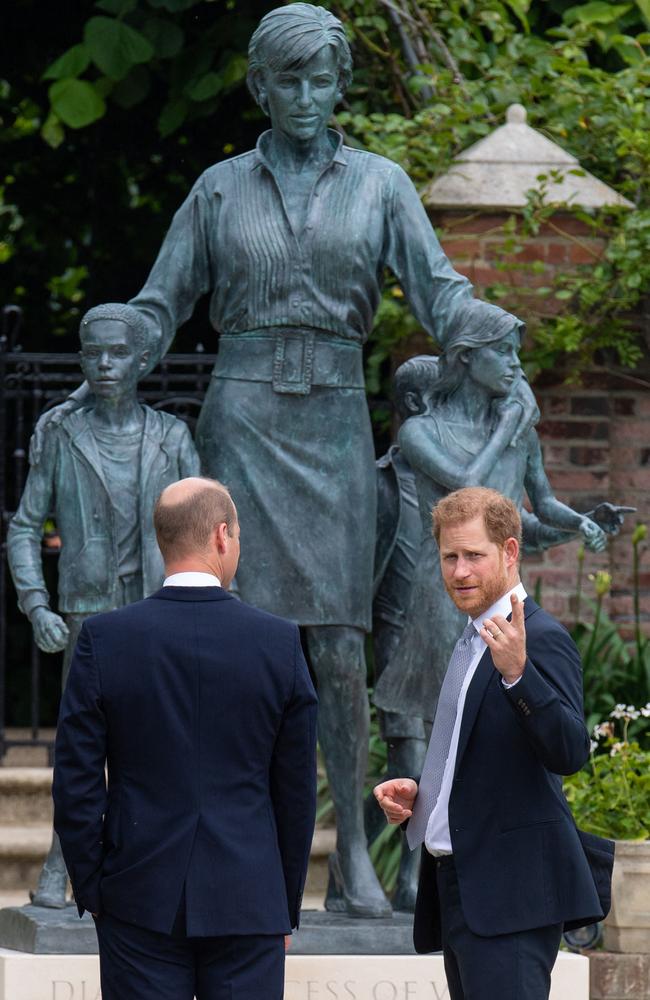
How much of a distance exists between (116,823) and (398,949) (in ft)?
5.42

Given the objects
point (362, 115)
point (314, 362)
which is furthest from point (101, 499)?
point (362, 115)

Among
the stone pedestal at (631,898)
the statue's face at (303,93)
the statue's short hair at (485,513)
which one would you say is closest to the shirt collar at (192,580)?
the statue's short hair at (485,513)

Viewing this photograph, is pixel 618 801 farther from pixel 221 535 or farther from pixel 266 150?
pixel 221 535

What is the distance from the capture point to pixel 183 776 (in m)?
3.49

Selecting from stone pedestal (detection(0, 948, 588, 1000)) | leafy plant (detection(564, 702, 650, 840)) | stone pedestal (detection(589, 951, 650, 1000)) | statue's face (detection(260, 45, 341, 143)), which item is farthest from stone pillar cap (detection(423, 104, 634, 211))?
stone pedestal (detection(0, 948, 588, 1000))

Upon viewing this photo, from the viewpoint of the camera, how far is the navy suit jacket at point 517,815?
3.49m

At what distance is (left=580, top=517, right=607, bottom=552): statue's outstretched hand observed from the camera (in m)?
5.14

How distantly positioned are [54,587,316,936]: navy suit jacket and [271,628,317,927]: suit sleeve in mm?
37

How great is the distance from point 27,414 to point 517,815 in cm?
617

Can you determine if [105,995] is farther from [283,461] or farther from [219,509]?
[283,461]

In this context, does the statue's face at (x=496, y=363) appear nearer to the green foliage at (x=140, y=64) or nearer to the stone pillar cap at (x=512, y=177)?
the stone pillar cap at (x=512, y=177)

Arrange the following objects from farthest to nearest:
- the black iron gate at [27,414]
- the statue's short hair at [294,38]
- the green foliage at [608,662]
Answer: the black iron gate at [27,414] < the green foliage at [608,662] < the statue's short hair at [294,38]

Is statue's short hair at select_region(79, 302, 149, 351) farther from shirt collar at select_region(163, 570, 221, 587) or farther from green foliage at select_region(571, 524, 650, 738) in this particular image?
green foliage at select_region(571, 524, 650, 738)

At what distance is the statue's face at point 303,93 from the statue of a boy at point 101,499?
0.62 metres
